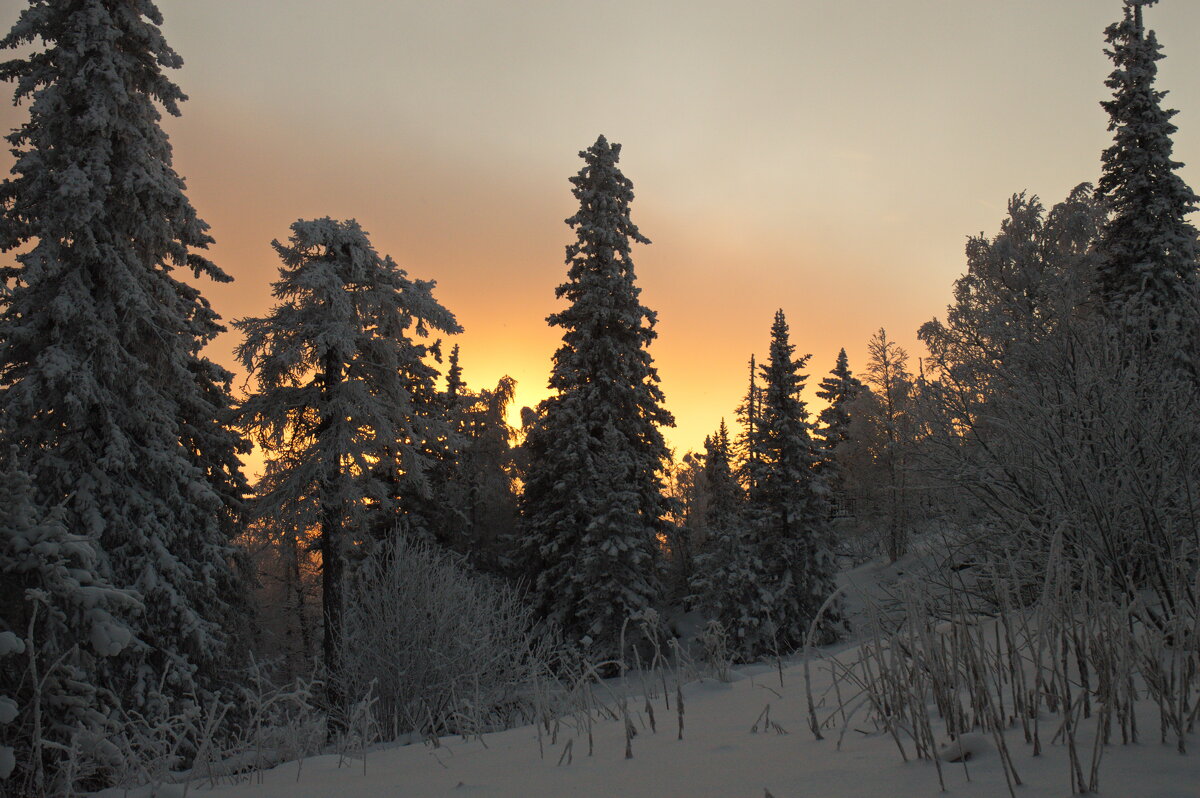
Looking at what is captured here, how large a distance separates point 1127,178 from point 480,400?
1044 inches

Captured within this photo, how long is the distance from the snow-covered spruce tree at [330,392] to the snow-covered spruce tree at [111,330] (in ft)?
5.82

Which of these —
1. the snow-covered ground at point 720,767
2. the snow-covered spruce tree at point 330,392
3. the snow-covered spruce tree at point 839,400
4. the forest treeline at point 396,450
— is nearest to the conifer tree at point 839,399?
the snow-covered spruce tree at point 839,400

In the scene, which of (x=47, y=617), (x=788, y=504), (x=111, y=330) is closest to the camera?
(x=47, y=617)

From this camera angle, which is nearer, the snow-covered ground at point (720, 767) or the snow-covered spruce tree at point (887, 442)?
the snow-covered ground at point (720, 767)

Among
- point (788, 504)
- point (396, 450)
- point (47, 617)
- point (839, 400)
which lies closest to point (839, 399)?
point (839, 400)

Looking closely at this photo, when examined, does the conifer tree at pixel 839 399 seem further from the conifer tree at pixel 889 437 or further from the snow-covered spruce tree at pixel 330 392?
the snow-covered spruce tree at pixel 330 392

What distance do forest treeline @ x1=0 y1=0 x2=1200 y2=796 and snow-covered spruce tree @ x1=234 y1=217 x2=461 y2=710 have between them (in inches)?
3.7

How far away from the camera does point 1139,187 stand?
19.7m

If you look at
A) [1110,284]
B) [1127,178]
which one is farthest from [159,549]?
[1127,178]

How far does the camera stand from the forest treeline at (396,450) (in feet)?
17.9

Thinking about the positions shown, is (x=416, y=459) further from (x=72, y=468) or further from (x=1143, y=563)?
(x=1143, y=563)

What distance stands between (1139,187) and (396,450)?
21.8 m

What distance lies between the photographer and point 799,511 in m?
25.7

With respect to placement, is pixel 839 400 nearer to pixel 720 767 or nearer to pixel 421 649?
pixel 421 649
